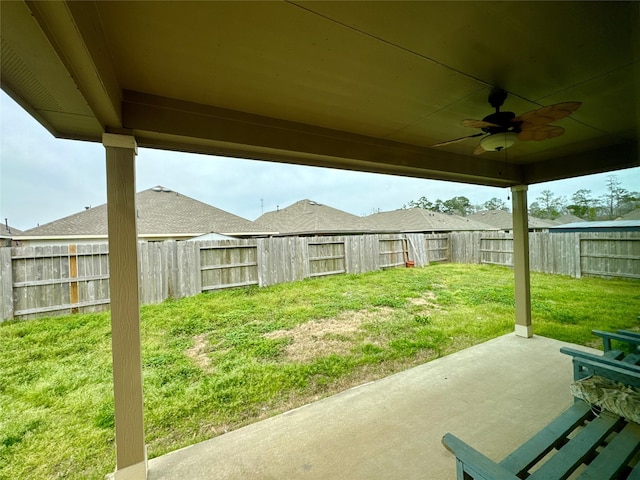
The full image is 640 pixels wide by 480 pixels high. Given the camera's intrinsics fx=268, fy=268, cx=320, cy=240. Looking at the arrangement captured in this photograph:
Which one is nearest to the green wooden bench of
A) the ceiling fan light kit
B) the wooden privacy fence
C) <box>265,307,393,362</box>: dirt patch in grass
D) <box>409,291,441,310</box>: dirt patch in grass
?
the ceiling fan light kit

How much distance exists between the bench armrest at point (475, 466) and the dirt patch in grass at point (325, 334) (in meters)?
2.17

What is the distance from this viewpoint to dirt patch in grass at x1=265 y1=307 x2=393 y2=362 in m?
3.35

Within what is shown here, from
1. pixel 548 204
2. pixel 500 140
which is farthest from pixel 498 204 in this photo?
pixel 500 140

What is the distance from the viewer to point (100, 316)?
13.6 feet

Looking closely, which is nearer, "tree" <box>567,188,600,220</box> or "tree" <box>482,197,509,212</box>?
"tree" <box>567,188,600,220</box>

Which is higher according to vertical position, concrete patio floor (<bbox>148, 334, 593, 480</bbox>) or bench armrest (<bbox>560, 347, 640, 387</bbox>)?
bench armrest (<bbox>560, 347, 640, 387</bbox>)

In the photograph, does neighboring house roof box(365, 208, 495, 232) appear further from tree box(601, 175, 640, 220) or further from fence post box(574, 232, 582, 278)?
tree box(601, 175, 640, 220)

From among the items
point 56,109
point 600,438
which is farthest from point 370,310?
point 56,109

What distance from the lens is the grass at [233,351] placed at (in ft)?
6.66

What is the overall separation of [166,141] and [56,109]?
0.56 m

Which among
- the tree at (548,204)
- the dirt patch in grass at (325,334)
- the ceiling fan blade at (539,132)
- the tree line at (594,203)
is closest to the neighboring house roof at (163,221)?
the dirt patch in grass at (325,334)

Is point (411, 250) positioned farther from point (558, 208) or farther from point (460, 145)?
point (460, 145)

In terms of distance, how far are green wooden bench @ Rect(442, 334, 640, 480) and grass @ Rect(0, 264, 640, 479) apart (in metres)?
1.53

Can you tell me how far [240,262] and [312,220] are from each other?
508 cm
